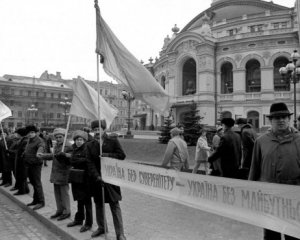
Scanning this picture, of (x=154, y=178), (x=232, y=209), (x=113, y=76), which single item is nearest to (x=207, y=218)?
(x=154, y=178)

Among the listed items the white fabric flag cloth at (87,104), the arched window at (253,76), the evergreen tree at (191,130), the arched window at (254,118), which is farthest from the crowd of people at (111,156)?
the arched window at (253,76)

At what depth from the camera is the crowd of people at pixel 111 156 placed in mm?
3436

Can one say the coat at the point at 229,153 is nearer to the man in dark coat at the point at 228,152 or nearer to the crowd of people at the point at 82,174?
the man in dark coat at the point at 228,152

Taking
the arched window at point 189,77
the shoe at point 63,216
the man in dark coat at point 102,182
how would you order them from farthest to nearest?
the arched window at point 189,77, the shoe at point 63,216, the man in dark coat at point 102,182

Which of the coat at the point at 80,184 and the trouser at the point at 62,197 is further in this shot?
the trouser at the point at 62,197

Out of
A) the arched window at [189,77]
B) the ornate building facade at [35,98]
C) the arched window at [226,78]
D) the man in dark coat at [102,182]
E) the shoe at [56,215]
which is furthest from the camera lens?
the ornate building facade at [35,98]

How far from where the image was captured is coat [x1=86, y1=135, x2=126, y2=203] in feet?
16.1

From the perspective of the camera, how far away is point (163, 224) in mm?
5930

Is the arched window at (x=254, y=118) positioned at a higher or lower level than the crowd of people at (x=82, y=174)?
higher

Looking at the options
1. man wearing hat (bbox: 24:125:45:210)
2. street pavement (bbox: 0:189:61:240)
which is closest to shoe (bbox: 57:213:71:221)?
street pavement (bbox: 0:189:61:240)

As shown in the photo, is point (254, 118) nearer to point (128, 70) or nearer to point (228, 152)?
point (228, 152)

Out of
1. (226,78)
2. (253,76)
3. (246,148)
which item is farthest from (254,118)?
(246,148)

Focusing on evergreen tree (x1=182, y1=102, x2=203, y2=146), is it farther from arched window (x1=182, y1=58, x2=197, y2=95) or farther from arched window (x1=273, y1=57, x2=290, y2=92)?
arched window (x1=182, y1=58, x2=197, y2=95)

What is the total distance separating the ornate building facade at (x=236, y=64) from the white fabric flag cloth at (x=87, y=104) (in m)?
37.3
